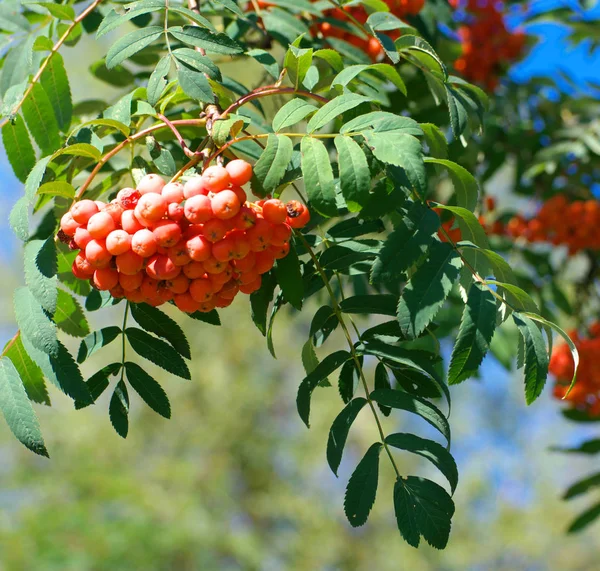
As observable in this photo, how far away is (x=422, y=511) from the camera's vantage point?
1027 millimetres

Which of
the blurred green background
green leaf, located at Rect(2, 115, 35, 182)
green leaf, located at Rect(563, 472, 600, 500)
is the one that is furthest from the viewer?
the blurred green background

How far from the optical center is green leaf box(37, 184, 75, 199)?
105 centimetres

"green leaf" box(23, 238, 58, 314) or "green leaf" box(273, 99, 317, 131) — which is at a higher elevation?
"green leaf" box(273, 99, 317, 131)

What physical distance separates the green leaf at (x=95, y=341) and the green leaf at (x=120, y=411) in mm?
81

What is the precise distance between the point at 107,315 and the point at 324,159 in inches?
371

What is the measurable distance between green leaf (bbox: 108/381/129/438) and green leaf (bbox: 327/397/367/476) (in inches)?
12.8

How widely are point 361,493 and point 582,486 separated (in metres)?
1.58

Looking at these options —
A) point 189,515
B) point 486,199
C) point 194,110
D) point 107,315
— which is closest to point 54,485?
point 189,515

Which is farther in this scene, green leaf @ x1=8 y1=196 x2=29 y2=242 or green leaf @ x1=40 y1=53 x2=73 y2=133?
green leaf @ x1=40 y1=53 x2=73 y2=133

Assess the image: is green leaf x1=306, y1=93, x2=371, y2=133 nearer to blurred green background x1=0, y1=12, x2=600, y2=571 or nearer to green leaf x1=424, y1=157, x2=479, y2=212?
green leaf x1=424, y1=157, x2=479, y2=212

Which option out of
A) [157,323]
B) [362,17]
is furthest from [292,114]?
[362,17]

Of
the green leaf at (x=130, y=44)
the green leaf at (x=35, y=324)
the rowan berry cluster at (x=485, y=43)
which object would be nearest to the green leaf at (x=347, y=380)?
the green leaf at (x=35, y=324)

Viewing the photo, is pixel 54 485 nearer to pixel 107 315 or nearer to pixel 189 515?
pixel 189 515

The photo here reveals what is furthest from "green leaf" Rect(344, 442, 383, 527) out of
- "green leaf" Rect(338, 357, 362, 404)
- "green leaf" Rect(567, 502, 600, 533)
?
"green leaf" Rect(567, 502, 600, 533)
